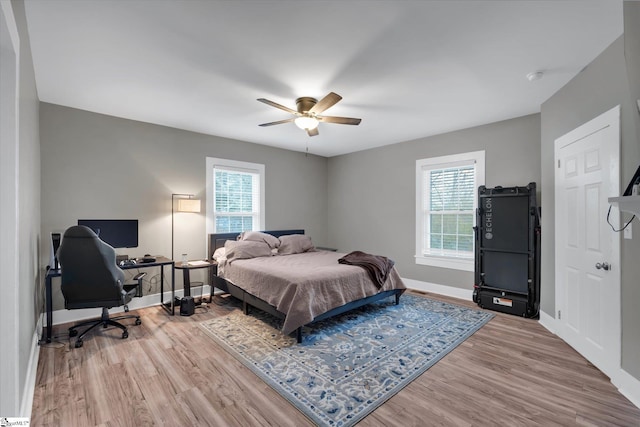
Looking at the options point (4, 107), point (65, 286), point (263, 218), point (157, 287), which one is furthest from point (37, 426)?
point (263, 218)

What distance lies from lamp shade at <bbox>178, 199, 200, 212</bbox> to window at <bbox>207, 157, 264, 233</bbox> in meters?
0.52

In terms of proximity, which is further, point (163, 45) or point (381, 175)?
point (381, 175)

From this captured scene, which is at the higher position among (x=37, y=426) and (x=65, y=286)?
(x=65, y=286)

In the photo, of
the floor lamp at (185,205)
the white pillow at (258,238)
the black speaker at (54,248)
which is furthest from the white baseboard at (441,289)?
the black speaker at (54,248)

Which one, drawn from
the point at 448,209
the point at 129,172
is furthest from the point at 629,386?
the point at 129,172

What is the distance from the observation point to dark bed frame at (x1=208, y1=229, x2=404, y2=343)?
11.0 ft

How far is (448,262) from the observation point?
4793 millimetres

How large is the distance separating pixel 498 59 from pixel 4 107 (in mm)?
3420

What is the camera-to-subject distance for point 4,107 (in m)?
1.43

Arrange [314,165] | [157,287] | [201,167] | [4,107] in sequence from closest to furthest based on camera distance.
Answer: [4,107], [157,287], [201,167], [314,165]

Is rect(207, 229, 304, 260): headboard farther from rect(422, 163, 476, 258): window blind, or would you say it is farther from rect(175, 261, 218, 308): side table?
rect(422, 163, 476, 258): window blind

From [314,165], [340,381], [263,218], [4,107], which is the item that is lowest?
[340,381]

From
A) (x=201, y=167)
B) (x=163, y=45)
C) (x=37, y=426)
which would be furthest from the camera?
(x=201, y=167)

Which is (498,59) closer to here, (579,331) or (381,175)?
(579,331)
